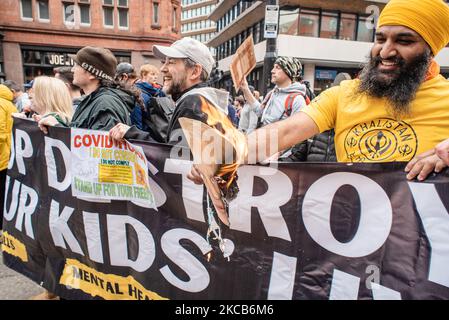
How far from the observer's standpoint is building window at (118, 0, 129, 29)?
2079 cm

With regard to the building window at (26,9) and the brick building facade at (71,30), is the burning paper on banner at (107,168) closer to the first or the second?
the brick building facade at (71,30)

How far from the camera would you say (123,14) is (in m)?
21.0

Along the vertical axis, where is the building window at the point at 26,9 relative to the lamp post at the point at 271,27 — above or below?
above

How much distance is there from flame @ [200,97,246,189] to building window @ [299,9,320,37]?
20.8 meters

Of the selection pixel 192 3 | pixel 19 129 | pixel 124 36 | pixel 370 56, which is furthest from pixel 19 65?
pixel 192 3

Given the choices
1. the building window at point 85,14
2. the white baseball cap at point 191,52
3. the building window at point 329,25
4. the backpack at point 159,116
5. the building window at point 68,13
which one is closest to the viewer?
the white baseball cap at point 191,52

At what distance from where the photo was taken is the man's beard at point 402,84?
1468 mm

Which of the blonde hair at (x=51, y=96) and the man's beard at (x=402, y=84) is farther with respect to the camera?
the blonde hair at (x=51, y=96)

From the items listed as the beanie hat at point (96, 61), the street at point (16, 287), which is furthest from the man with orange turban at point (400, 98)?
the street at point (16, 287)

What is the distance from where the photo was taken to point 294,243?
1.67 m

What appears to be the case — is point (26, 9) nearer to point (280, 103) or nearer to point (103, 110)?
point (280, 103)

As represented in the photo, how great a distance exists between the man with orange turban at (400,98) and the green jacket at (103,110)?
1231mm

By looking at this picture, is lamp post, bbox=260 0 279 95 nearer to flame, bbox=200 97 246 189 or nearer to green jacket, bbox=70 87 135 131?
green jacket, bbox=70 87 135 131

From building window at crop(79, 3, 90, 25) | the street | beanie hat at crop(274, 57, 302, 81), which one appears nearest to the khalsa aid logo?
beanie hat at crop(274, 57, 302, 81)
